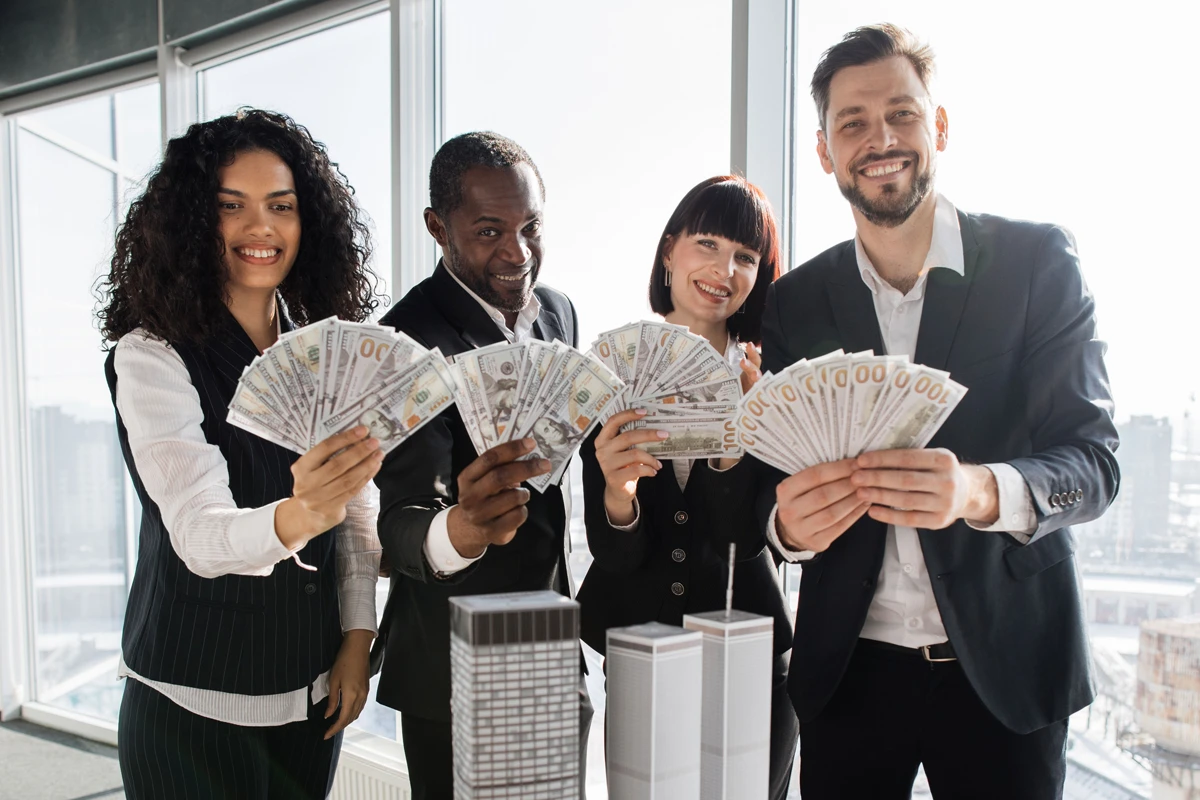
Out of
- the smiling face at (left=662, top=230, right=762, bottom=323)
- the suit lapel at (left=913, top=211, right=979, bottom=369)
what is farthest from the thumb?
the suit lapel at (left=913, top=211, right=979, bottom=369)

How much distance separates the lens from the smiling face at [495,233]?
6.19 feet

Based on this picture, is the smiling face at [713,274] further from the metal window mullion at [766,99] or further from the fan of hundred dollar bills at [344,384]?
the fan of hundred dollar bills at [344,384]

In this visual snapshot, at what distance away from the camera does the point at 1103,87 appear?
216 centimetres

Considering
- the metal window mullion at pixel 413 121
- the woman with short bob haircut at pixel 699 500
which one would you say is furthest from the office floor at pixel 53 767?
the woman with short bob haircut at pixel 699 500

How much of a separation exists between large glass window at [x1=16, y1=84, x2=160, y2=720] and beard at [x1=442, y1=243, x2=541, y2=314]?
148 inches

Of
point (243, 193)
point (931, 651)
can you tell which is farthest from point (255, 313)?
point (931, 651)

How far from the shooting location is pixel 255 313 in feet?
6.22

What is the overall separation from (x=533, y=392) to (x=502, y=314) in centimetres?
63

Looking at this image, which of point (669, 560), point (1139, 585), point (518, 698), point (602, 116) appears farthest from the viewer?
point (602, 116)

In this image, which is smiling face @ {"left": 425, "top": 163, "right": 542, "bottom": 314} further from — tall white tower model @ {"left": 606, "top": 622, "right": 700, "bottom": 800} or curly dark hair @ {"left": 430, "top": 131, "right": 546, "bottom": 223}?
tall white tower model @ {"left": 606, "top": 622, "right": 700, "bottom": 800}

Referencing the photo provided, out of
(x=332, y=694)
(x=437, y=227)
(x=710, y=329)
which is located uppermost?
(x=437, y=227)

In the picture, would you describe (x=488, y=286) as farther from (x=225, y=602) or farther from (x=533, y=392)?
(x=225, y=602)

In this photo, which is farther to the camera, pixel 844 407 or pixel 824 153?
pixel 824 153

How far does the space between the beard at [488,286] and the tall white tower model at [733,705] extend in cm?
97
